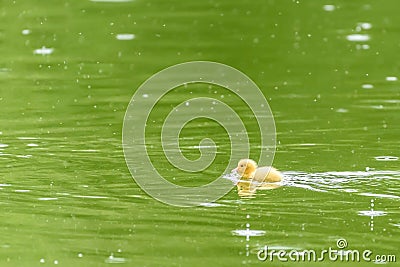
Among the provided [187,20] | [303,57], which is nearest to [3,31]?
[187,20]

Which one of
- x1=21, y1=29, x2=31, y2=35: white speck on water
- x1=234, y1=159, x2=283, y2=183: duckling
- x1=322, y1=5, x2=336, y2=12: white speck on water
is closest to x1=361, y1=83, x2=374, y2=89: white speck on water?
x1=234, y1=159, x2=283, y2=183: duckling

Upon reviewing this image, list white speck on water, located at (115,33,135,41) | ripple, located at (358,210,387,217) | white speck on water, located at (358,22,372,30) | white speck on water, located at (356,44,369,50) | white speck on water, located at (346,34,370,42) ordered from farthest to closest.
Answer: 1. white speck on water, located at (358,22,372,30)
2. white speck on water, located at (115,33,135,41)
3. white speck on water, located at (346,34,370,42)
4. white speck on water, located at (356,44,369,50)
5. ripple, located at (358,210,387,217)

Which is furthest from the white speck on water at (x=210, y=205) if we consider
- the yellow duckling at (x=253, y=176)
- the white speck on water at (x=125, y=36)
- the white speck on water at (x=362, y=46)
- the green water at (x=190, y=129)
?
the white speck on water at (x=125, y=36)

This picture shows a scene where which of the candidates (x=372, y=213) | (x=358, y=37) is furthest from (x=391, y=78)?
(x=372, y=213)

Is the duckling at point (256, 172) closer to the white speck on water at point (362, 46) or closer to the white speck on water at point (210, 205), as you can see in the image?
the white speck on water at point (210, 205)

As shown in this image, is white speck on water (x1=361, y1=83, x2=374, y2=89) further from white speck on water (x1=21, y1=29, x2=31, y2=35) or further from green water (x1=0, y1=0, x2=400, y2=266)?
white speck on water (x1=21, y1=29, x2=31, y2=35)
